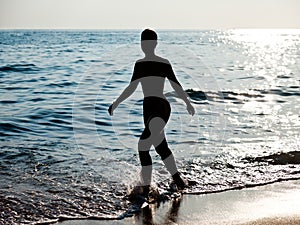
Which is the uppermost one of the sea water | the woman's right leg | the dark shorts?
the dark shorts

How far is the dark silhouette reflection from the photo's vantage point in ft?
18.3

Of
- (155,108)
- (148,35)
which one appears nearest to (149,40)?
(148,35)

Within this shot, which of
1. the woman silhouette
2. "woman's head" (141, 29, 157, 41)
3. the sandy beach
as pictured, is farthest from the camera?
the woman silhouette

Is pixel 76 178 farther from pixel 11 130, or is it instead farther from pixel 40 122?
pixel 40 122

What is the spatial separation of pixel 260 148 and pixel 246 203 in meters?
3.70

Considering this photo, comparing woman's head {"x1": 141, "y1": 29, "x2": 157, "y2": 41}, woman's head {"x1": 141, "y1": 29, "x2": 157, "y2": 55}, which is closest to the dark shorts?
woman's head {"x1": 141, "y1": 29, "x2": 157, "y2": 55}

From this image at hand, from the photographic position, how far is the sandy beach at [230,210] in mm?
5522

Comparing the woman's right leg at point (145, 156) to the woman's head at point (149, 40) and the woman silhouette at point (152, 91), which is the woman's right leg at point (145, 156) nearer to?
the woman silhouette at point (152, 91)

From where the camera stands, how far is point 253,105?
16281mm

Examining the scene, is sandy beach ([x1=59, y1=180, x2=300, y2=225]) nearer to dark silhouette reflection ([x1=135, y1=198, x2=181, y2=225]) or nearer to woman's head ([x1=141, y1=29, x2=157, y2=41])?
dark silhouette reflection ([x1=135, y1=198, x2=181, y2=225])

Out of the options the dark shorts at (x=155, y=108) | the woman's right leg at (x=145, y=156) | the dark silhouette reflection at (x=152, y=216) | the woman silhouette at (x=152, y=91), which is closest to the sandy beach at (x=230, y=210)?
the dark silhouette reflection at (x=152, y=216)

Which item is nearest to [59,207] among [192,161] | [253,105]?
[192,161]

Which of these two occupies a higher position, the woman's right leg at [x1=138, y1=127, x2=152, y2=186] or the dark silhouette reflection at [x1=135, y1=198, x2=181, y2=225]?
the woman's right leg at [x1=138, y1=127, x2=152, y2=186]

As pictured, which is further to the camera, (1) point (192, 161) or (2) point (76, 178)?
(1) point (192, 161)
